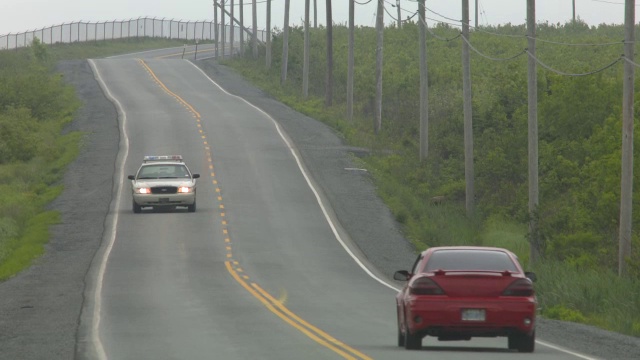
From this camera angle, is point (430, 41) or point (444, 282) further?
point (430, 41)

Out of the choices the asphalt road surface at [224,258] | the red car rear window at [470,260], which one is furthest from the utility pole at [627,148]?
the red car rear window at [470,260]

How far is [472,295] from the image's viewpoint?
17.2 m

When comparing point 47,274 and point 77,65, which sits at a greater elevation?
point 77,65

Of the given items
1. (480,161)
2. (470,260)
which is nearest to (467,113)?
(480,161)

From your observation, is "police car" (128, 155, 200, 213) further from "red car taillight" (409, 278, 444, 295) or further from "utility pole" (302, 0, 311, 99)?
"utility pole" (302, 0, 311, 99)

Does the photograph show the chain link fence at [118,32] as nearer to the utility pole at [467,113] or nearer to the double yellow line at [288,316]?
the utility pole at [467,113]

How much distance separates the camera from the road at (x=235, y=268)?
19391 mm

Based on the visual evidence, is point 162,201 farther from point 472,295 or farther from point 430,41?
point 430,41

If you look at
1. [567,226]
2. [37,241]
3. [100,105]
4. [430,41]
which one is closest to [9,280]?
[37,241]

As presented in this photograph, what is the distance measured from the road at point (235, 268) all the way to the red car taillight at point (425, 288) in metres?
0.81

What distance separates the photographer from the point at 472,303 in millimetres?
17172

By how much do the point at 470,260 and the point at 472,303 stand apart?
0.82 metres

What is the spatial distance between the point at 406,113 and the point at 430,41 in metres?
38.5

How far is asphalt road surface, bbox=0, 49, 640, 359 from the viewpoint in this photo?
19.6 meters
